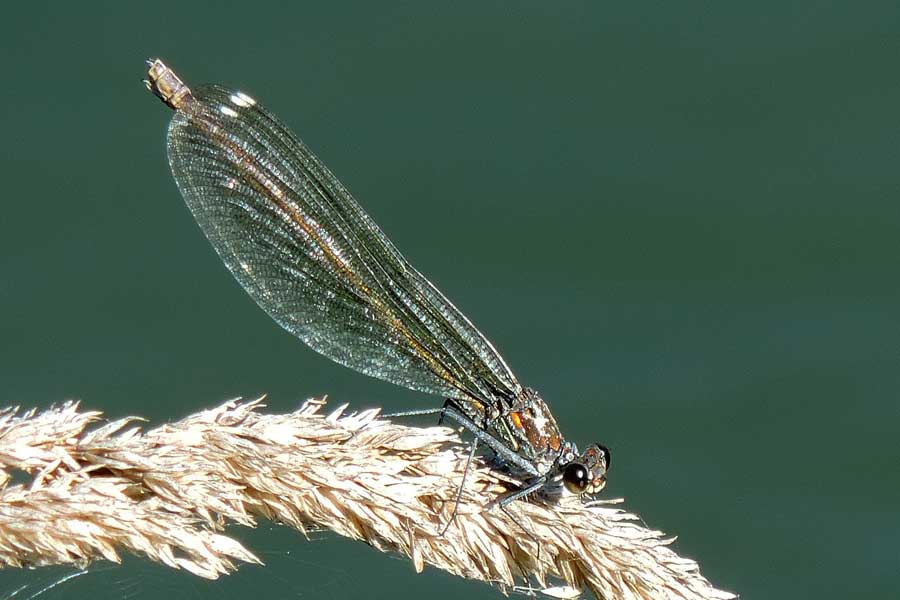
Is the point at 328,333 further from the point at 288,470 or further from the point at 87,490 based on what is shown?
the point at 87,490

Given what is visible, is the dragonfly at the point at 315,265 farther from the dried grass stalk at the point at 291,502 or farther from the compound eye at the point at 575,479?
the dried grass stalk at the point at 291,502

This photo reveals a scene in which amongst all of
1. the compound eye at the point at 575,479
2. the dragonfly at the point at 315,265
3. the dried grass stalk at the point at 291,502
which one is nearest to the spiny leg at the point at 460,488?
the dried grass stalk at the point at 291,502

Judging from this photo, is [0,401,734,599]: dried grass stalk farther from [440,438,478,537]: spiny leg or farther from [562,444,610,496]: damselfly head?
[562,444,610,496]: damselfly head

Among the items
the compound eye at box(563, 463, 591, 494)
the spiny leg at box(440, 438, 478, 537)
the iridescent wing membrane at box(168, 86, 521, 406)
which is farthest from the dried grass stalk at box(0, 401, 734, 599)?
the iridescent wing membrane at box(168, 86, 521, 406)

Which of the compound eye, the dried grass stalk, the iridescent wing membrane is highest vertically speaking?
the iridescent wing membrane

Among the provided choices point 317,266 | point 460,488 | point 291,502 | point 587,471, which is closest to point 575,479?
point 587,471

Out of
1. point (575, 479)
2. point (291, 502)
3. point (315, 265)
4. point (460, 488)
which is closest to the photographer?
point (291, 502)

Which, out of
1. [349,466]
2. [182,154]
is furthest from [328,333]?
[349,466]

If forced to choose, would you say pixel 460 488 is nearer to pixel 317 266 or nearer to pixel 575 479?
pixel 575 479
